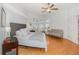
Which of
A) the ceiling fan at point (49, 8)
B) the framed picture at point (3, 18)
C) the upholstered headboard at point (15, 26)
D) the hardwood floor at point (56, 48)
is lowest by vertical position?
the hardwood floor at point (56, 48)

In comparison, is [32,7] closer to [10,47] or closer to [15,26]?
[15,26]

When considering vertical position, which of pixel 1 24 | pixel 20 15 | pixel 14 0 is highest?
pixel 14 0

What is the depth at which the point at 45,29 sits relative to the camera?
1838 millimetres

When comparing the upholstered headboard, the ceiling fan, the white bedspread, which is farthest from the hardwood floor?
the ceiling fan

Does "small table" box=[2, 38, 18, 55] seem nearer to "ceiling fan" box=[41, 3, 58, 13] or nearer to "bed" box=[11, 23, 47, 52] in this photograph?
"bed" box=[11, 23, 47, 52]

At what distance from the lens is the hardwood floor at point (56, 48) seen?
5.97 feet

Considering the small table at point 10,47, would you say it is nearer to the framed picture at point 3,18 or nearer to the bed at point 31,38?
the bed at point 31,38

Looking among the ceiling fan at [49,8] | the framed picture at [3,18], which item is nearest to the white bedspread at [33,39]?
the framed picture at [3,18]

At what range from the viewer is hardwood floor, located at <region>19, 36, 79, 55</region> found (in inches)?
71.6

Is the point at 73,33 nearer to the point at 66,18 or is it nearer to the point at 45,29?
the point at 66,18

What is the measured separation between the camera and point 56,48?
1840 mm
